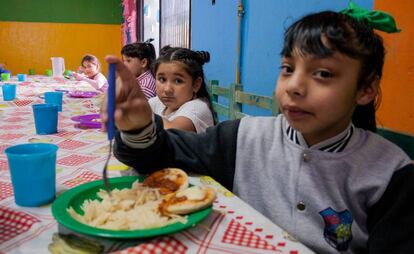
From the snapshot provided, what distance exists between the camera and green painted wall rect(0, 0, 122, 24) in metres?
6.18

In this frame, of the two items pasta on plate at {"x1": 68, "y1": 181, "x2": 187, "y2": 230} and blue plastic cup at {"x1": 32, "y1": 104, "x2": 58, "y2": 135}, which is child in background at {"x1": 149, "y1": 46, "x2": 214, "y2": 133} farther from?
pasta on plate at {"x1": 68, "y1": 181, "x2": 187, "y2": 230}

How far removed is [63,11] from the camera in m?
6.43

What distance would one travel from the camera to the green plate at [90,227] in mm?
516

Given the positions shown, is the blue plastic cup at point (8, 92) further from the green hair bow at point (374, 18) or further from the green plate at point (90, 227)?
the green hair bow at point (374, 18)

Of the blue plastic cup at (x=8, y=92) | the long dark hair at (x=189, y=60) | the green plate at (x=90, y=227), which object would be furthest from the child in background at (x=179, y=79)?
the blue plastic cup at (x=8, y=92)

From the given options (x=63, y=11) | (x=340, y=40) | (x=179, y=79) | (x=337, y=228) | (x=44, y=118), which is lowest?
(x=337, y=228)

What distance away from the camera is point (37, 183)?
66 cm

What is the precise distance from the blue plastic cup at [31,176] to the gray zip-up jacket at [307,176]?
18 centimetres

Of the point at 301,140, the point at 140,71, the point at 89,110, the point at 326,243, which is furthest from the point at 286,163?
the point at 140,71

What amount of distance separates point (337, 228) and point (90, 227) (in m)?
0.51

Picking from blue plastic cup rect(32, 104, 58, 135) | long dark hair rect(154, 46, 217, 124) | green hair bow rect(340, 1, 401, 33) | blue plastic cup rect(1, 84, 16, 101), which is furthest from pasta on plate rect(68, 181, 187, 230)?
blue plastic cup rect(1, 84, 16, 101)

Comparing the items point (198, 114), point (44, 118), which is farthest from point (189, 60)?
point (44, 118)

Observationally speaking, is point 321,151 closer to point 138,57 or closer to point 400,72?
point 400,72

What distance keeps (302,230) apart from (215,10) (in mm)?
2612
